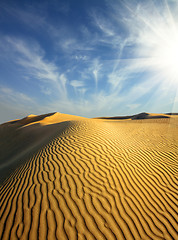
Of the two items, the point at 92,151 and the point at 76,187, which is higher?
the point at 92,151

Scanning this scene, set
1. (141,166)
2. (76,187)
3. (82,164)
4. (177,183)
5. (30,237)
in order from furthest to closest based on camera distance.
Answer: (141,166)
(82,164)
(177,183)
(76,187)
(30,237)

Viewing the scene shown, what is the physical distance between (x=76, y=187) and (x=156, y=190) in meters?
2.50

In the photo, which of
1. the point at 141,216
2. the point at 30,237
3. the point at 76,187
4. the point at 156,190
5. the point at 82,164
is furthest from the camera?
the point at 82,164

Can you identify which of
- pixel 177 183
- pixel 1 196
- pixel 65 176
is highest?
pixel 65 176

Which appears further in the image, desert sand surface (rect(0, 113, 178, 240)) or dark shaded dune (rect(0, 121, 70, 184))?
dark shaded dune (rect(0, 121, 70, 184))

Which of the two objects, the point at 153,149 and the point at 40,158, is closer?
the point at 40,158

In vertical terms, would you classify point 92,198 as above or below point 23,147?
above

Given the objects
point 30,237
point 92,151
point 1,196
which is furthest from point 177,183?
point 1,196

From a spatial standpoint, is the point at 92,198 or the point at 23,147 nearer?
the point at 92,198

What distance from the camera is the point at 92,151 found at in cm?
499

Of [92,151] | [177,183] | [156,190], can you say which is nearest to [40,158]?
[92,151]

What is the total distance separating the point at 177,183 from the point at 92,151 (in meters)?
3.20

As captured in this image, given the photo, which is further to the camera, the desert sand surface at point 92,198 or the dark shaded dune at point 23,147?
the dark shaded dune at point 23,147

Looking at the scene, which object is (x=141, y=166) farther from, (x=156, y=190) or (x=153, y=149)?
(x=153, y=149)
